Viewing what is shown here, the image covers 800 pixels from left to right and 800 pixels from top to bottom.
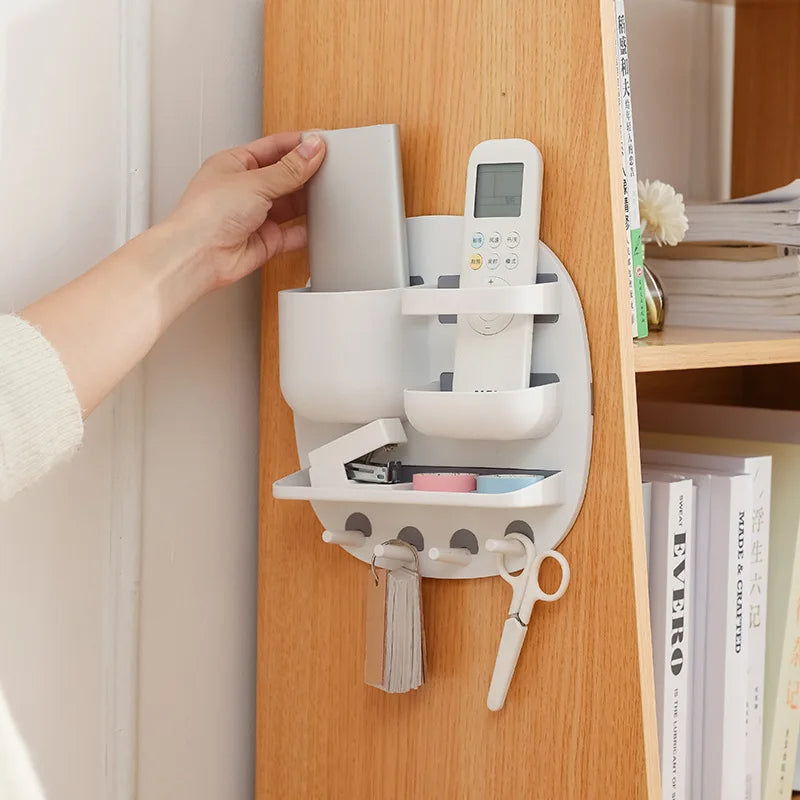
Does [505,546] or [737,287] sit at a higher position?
[737,287]

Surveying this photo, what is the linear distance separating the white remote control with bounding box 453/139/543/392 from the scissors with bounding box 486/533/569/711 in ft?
0.41

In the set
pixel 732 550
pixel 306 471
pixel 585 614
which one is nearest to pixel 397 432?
pixel 306 471

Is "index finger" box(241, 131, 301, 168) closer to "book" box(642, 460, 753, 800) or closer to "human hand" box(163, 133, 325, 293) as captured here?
"human hand" box(163, 133, 325, 293)

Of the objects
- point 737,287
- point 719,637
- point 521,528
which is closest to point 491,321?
point 521,528

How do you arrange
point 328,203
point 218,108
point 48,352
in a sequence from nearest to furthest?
point 48,352 < point 328,203 < point 218,108

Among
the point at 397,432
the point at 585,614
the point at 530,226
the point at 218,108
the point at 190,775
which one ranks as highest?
the point at 218,108

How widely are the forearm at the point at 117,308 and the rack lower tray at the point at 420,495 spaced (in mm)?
153

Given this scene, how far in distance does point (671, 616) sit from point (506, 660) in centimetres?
18

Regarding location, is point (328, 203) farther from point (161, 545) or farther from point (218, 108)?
point (161, 545)

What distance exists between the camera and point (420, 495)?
0.82 meters

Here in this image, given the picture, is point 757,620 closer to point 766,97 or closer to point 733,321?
point 733,321

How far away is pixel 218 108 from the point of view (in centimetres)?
100

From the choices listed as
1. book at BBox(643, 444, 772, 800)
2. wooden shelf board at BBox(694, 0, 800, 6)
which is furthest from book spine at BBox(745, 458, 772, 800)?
wooden shelf board at BBox(694, 0, 800, 6)

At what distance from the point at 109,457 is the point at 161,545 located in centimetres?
9
